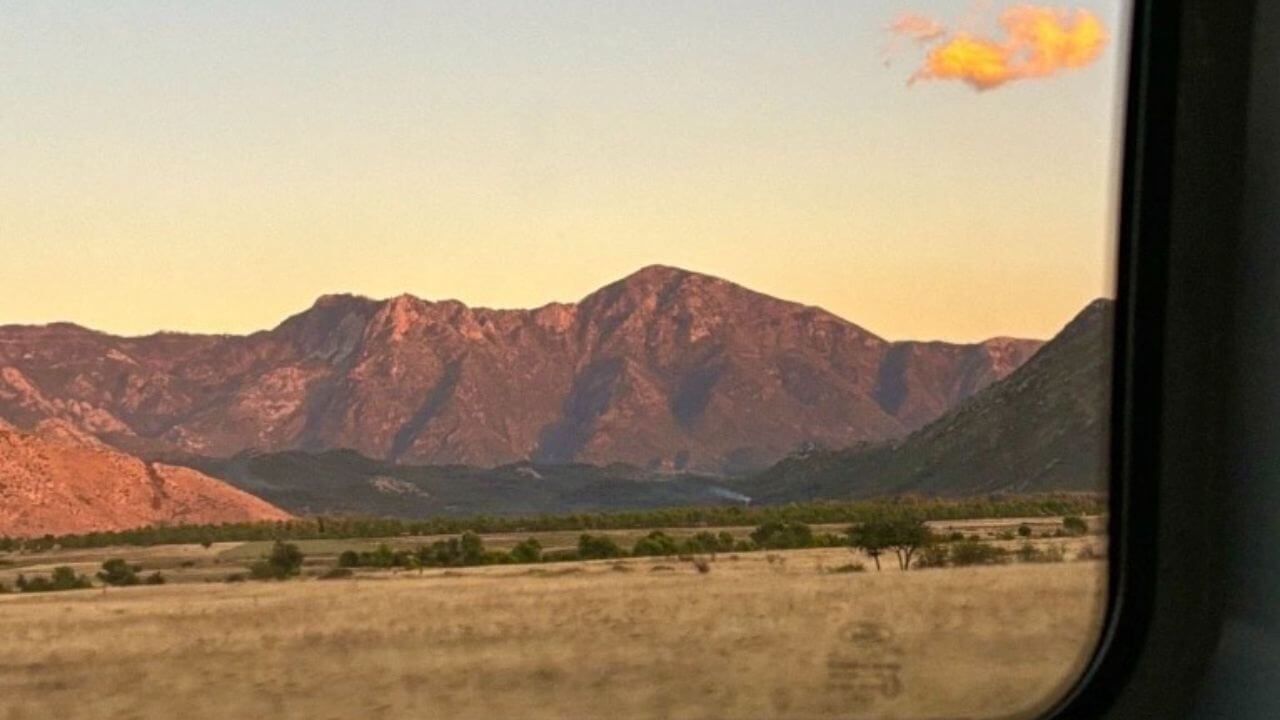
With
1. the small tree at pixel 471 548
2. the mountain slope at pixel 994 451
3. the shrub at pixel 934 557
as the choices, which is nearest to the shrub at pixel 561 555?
the small tree at pixel 471 548

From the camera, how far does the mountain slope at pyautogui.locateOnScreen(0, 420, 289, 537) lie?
7.68 metres

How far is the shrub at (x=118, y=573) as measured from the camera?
802 cm

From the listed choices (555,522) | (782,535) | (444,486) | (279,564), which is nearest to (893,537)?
(782,535)

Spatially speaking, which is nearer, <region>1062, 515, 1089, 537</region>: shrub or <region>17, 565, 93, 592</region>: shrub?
<region>1062, 515, 1089, 537</region>: shrub

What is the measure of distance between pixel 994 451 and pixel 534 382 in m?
3.00

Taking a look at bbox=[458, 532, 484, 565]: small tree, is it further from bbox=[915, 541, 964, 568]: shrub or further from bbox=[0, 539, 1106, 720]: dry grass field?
bbox=[915, 541, 964, 568]: shrub

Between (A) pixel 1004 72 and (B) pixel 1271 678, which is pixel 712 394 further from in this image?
(B) pixel 1271 678

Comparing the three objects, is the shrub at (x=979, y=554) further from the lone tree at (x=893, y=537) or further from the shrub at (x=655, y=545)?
the shrub at (x=655, y=545)

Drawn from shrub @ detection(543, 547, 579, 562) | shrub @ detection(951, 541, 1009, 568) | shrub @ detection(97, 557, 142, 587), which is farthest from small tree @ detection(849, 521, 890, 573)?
shrub @ detection(97, 557, 142, 587)

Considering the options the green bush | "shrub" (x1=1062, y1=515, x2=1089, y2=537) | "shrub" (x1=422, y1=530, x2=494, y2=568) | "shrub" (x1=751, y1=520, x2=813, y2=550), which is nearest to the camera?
"shrub" (x1=1062, y1=515, x2=1089, y2=537)

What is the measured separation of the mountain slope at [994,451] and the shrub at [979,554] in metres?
0.35

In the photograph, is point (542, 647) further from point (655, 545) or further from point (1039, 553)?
point (1039, 553)

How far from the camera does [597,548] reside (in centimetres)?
988

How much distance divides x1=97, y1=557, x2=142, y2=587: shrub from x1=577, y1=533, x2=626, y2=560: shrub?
2.48 m
